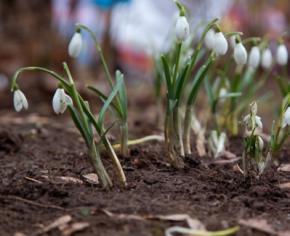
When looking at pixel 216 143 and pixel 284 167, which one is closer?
pixel 284 167

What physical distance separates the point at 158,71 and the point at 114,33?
357cm

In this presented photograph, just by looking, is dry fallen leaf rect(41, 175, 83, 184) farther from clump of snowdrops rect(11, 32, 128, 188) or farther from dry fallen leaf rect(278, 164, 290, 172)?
dry fallen leaf rect(278, 164, 290, 172)

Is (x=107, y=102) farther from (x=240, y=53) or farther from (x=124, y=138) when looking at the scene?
(x=240, y=53)

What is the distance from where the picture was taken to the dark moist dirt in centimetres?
192

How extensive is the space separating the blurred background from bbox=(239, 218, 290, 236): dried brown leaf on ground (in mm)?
3699

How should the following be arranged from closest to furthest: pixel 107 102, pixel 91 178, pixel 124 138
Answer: pixel 107 102 → pixel 91 178 → pixel 124 138

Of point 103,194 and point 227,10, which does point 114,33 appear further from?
point 103,194

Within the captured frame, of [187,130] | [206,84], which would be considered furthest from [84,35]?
[187,130]

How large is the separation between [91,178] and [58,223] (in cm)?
41

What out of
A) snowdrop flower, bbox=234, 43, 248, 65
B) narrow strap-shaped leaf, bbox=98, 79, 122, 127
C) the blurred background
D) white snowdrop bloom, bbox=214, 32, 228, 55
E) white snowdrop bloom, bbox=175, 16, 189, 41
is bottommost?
the blurred background

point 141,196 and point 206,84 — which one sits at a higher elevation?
point 206,84

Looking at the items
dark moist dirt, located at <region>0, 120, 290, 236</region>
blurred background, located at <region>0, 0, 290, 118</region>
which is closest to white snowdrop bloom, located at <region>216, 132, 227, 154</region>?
dark moist dirt, located at <region>0, 120, 290, 236</region>

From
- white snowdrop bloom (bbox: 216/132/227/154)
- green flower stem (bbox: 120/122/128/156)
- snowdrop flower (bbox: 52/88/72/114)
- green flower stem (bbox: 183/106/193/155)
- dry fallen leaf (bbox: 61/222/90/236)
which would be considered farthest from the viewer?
white snowdrop bloom (bbox: 216/132/227/154)

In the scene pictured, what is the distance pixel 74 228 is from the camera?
1.87 metres
